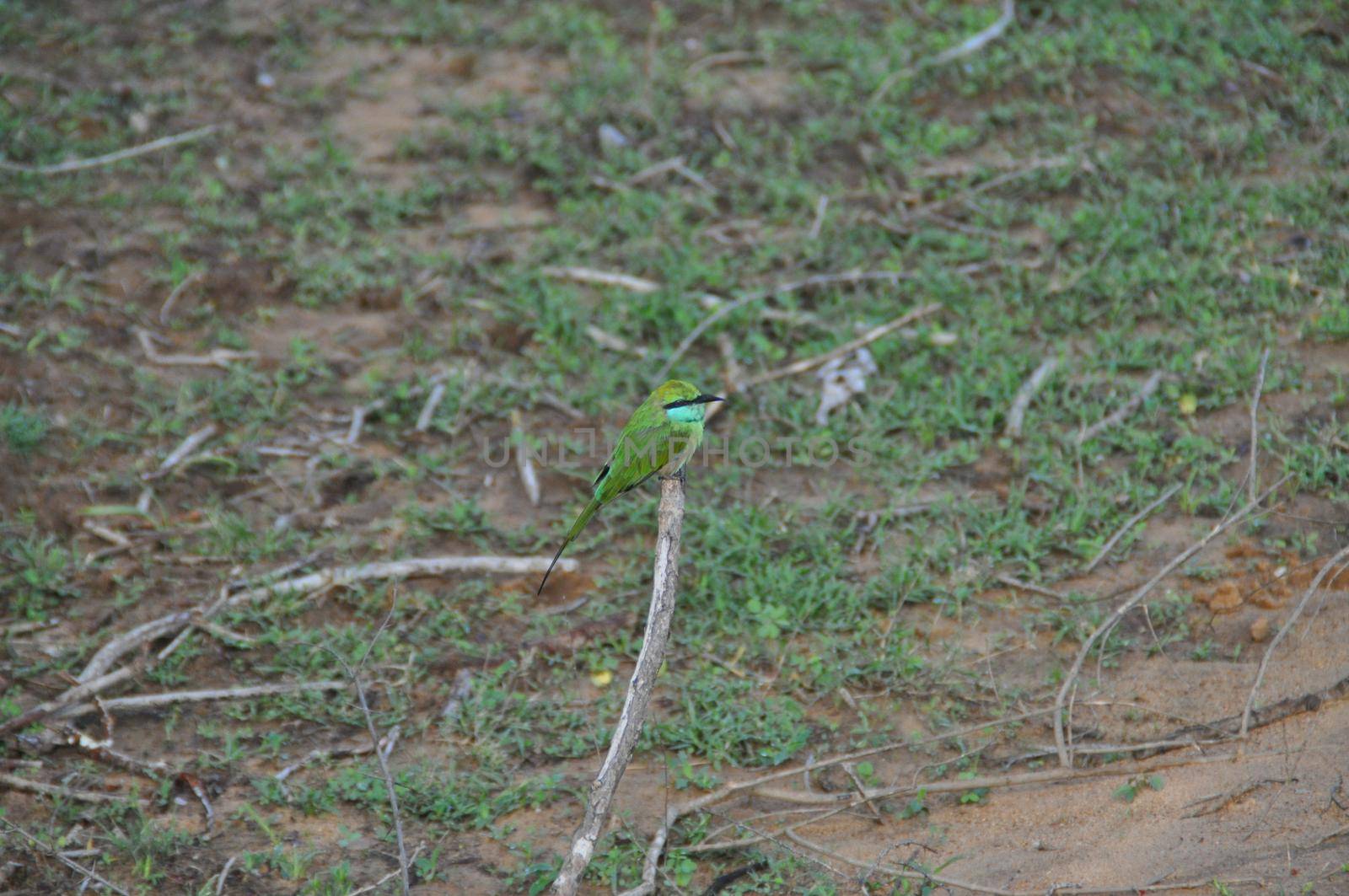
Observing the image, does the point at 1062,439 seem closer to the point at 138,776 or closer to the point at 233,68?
the point at 138,776

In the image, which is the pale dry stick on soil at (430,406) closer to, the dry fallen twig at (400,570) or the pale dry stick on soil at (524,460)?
the pale dry stick on soil at (524,460)

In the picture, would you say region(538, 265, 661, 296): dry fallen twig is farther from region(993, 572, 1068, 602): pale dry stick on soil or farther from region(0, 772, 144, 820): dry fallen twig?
region(0, 772, 144, 820): dry fallen twig

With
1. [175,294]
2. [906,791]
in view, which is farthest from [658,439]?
[175,294]

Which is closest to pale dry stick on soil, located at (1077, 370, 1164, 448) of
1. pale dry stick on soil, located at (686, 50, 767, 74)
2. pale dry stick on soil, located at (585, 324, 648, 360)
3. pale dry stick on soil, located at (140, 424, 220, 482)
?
pale dry stick on soil, located at (585, 324, 648, 360)

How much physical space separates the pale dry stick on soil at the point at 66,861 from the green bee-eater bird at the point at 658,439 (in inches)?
65.9

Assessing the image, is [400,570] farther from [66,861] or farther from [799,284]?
[799,284]

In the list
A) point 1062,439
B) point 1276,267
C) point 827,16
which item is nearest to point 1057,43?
point 827,16

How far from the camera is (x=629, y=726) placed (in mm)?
3299

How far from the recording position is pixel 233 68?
755cm

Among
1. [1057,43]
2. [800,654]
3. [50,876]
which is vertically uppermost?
[1057,43]

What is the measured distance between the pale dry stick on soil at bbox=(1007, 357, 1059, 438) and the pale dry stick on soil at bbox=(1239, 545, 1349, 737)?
4.45 ft

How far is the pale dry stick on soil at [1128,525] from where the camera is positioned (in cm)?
461

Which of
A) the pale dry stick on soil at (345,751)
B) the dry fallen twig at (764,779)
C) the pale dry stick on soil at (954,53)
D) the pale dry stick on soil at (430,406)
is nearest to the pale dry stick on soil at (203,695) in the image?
the pale dry stick on soil at (345,751)

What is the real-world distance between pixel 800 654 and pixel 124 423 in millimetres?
3191
